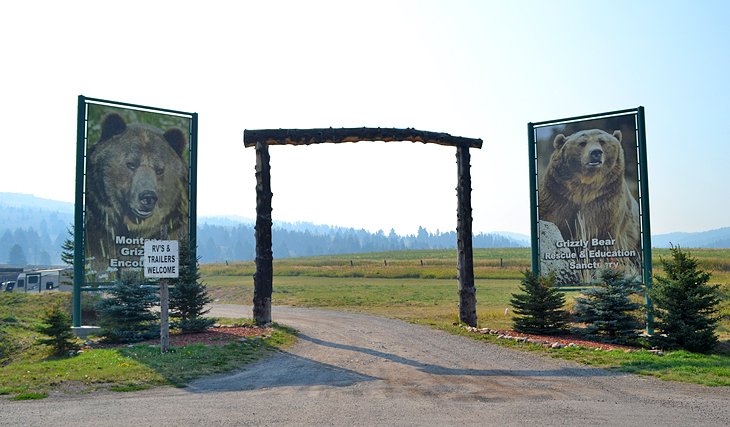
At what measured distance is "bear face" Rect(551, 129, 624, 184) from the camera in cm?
2008

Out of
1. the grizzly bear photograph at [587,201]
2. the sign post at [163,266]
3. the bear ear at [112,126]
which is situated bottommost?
the sign post at [163,266]

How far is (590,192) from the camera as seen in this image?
2042cm

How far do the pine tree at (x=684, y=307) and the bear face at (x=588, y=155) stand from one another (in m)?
4.18

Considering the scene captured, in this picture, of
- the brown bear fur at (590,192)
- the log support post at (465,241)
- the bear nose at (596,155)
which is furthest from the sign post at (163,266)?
the bear nose at (596,155)

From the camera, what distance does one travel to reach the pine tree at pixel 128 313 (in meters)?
17.5

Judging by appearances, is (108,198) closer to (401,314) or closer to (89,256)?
(89,256)

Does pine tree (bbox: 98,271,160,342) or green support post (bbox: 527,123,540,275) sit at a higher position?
green support post (bbox: 527,123,540,275)

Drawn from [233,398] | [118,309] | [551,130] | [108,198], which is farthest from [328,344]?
[551,130]

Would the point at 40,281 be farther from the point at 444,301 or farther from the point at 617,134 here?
the point at 617,134

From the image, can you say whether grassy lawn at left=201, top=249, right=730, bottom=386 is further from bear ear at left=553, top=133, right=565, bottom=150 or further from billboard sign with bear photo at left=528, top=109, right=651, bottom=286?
bear ear at left=553, top=133, right=565, bottom=150

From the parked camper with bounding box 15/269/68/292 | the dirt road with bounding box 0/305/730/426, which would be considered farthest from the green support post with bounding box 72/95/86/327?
the parked camper with bounding box 15/269/68/292

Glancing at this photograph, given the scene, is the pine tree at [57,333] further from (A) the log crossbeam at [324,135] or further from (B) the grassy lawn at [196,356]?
(A) the log crossbeam at [324,135]

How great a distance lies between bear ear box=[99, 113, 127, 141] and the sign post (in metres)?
6.36

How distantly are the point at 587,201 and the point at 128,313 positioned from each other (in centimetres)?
1447
